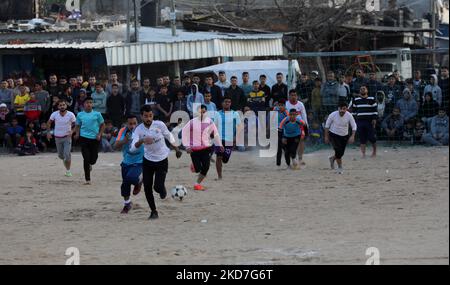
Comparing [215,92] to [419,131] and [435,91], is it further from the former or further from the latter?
[435,91]

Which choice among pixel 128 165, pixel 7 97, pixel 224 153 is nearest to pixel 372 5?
pixel 7 97

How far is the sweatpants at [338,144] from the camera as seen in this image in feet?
60.6

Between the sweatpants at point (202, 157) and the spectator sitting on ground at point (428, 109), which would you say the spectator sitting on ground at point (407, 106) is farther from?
the sweatpants at point (202, 157)

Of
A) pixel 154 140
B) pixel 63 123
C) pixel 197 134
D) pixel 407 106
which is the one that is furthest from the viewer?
pixel 407 106

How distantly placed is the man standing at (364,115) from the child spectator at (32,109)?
775 centimetres

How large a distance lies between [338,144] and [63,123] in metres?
5.24

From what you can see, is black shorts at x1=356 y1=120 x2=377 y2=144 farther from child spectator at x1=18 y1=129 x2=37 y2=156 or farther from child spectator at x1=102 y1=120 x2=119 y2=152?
child spectator at x1=18 y1=129 x2=37 y2=156

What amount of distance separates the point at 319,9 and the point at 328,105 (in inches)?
437

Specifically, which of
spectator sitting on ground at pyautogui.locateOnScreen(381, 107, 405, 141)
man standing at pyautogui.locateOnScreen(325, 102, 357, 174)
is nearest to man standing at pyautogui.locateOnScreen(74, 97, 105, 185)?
man standing at pyautogui.locateOnScreen(325, 102, 357, 174)

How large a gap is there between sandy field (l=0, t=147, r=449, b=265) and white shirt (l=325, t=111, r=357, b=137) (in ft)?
2.55

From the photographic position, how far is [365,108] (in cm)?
2106

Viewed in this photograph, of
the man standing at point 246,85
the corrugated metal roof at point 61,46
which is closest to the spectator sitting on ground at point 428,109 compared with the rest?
the man standing at point 246,85

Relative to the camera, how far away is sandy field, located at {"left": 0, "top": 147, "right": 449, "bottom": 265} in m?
10.2

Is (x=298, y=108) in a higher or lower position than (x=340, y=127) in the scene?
higher
